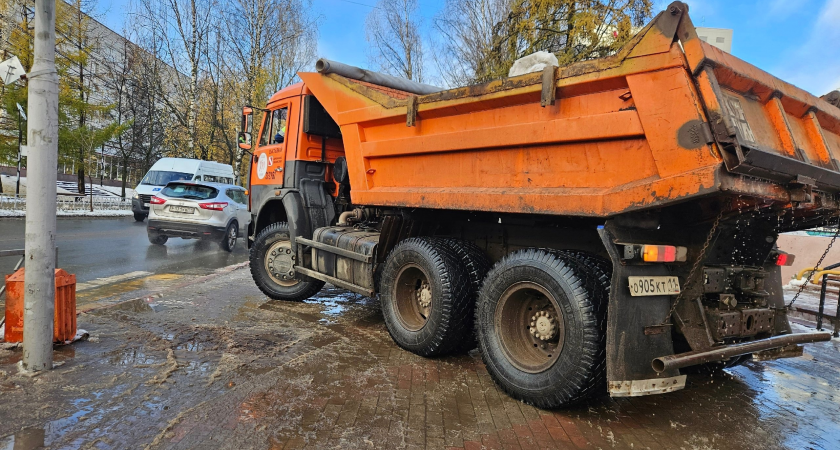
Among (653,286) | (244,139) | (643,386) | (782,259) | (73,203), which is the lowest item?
(643,386)

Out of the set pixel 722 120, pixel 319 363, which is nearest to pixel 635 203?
pixel 722 120

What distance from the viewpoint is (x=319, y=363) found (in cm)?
418

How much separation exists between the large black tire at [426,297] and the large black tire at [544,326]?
0.37m

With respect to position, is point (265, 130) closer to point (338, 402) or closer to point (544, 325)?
point (338, 402)

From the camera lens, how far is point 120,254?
10664mm

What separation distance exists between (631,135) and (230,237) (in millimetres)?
11427

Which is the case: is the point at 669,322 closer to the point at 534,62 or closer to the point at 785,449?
the point at 785,449

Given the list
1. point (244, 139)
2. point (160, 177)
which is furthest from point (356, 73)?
point (160, 177)

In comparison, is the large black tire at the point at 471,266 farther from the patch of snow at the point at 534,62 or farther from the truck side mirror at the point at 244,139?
the truck side mirror at the point at 244,139

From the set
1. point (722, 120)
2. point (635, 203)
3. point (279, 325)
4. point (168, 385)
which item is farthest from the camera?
point (279, 325)

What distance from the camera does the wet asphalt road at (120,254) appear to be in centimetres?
880

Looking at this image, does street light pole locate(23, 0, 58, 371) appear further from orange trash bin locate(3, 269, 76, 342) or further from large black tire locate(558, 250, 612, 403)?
large black tire locate(558, 250, 612, 403)

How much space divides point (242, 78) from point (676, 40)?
27198mm

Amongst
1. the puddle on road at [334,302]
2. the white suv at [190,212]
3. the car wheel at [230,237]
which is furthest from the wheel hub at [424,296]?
the car wheel at [230,237]
